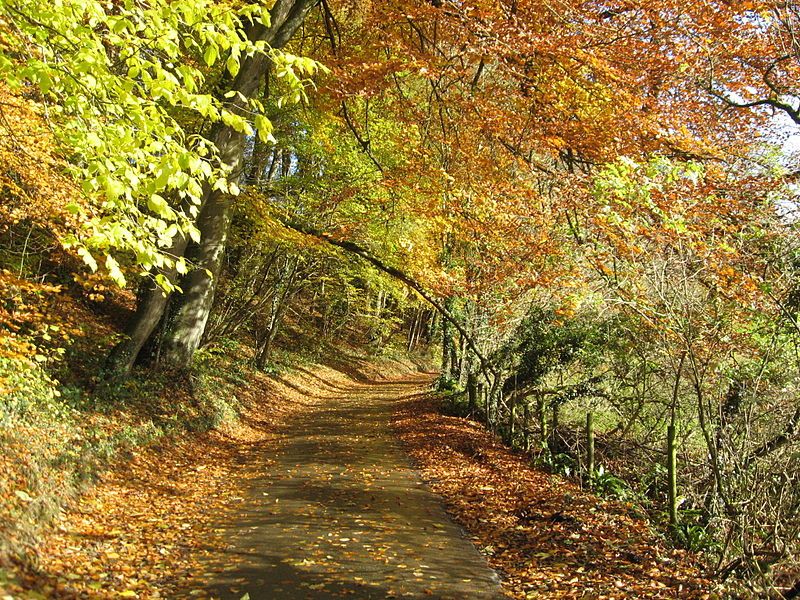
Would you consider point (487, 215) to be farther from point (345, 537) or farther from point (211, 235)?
point (345, 537)

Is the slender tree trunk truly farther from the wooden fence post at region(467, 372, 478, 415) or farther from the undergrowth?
the wooden fence post at region(467, 372, 478, 415)

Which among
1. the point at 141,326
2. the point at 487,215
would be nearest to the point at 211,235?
the point at 141,326

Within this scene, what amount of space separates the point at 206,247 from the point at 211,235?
0.91 feet

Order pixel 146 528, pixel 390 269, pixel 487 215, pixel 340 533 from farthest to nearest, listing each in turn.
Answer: pixel 390 269, pixel 487 215, pixel 340 533, pixel 146 528

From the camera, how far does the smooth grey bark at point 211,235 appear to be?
1142 centimetres

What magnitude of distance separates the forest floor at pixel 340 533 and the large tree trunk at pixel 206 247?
2.18 metres

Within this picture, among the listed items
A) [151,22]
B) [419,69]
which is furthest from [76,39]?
[419,69]

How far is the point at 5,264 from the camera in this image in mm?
10164

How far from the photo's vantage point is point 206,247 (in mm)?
12500

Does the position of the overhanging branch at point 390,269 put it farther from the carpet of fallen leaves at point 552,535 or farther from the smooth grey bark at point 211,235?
the carpet of fallen leaves at point 552,535

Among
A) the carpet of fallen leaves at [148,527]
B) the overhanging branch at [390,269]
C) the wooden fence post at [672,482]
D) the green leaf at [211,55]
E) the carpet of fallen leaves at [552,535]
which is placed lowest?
the carpet of fallen leaves at [148,527]

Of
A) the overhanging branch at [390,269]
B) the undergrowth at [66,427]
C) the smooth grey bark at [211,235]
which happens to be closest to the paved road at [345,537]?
the undergrowth at [66,427]

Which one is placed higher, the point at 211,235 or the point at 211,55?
the point at 211,55

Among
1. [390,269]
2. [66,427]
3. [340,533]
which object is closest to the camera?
[340,533]
